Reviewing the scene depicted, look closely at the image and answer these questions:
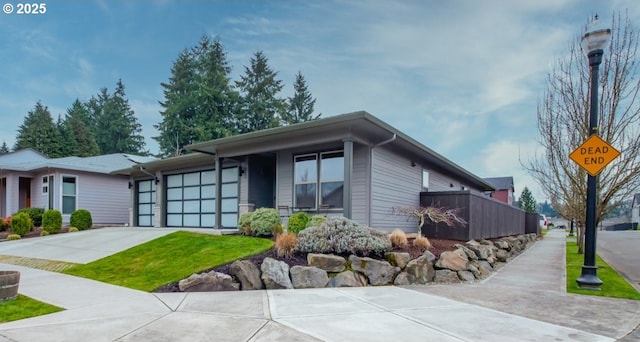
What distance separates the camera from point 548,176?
1287cm

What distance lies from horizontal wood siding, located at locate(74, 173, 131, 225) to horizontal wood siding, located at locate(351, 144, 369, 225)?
1564cm

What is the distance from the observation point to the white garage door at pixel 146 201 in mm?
17688

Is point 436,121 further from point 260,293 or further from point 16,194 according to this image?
point 16,194

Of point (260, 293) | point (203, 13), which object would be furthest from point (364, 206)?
point (203, 13)

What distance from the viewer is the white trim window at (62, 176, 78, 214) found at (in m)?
18.1

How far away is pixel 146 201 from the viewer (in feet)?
59.1

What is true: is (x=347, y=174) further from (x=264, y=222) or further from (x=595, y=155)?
(x=595, y=155)

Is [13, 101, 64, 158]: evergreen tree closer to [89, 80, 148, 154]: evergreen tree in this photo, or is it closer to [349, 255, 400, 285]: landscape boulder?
[89, 80, 148, 154]: evergreen tree

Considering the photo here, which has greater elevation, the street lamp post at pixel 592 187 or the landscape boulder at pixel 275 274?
the street lamp post at pixel 592 187

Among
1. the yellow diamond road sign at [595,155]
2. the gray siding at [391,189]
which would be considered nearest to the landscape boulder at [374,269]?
the gray siding at [391,189]

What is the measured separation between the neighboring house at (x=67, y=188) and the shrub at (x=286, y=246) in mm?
15255

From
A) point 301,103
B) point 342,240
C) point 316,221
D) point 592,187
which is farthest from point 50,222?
point 301,103

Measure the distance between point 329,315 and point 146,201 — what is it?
1579cm

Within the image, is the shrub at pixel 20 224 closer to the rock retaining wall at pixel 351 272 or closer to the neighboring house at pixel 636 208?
the rock retaining wall at pixel 351 272
